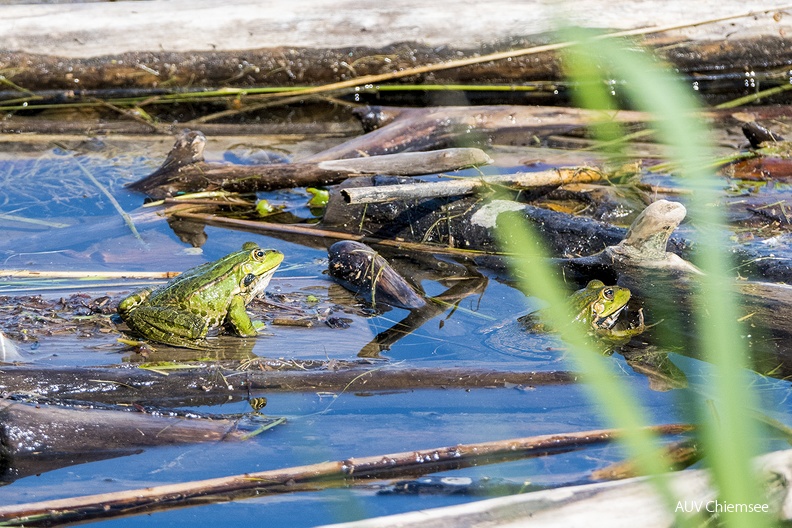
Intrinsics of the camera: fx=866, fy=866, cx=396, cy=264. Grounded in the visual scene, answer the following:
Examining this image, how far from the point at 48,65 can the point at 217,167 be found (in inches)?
146

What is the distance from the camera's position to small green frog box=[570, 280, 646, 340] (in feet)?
14.9

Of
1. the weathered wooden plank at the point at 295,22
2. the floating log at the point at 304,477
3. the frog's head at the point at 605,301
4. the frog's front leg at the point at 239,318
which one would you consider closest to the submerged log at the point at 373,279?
the frog's front leg at the point at 239,318

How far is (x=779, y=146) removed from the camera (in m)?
7.19

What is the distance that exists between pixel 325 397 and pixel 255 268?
90 centimetres

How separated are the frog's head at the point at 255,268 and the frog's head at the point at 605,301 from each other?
1.68m

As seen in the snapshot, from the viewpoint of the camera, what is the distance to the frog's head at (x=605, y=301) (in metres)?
4.58

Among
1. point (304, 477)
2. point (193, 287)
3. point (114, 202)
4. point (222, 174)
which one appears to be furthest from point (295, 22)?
point (304, 477)

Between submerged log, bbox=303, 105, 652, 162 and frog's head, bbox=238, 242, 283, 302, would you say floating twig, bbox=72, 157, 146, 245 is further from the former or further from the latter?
frog's head, bbox=238, 242, 283, 302

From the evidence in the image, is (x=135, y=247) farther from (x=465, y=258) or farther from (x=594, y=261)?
(x=594, y=261)

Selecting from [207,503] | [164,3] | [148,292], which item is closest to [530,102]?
[164,3]

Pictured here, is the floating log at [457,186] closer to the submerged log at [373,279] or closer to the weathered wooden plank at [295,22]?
the submerged log at [373,279]

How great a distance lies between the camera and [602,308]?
181 inches

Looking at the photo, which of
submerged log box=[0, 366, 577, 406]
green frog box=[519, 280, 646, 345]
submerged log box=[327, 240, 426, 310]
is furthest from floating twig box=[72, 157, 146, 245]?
green frog box=[519, 280, 646, 345]

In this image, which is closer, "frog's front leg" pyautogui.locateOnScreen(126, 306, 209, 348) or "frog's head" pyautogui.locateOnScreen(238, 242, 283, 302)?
"frog's front leg" pyautogui.locateOnScreen(126, 306, 209, 348)
